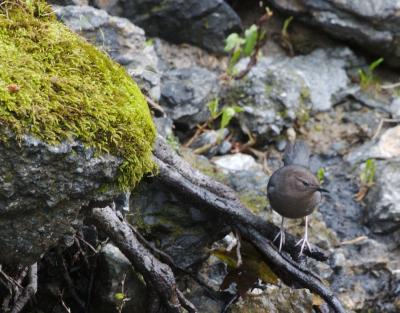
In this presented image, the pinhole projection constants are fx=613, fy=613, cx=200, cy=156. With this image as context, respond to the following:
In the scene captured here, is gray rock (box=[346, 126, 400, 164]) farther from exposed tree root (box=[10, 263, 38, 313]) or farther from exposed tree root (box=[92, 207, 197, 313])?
exposed tree root (box=[10, 263, 38, 313])

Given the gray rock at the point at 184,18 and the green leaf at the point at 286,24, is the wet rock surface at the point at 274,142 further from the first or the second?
the green leaf at the point at 286,24

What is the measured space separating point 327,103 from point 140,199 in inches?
108

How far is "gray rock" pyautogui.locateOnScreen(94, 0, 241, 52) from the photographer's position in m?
5.53

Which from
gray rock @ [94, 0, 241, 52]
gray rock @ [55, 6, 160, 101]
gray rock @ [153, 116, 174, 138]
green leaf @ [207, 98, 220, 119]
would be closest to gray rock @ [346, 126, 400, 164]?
green leaf @ [207, 98, 220, 119]

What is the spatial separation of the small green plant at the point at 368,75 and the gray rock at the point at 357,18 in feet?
0.59

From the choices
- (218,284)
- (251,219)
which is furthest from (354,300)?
(251,219)

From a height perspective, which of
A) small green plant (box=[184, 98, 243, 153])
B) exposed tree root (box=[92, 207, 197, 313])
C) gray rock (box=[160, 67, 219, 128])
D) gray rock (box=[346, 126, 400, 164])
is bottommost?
gray rock (box=[346, 126, 400, 164])

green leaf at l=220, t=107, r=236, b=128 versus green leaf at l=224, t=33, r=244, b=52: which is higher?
green leaf at l=224, t=33, r=244, b=52

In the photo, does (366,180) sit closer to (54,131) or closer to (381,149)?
(381,149)

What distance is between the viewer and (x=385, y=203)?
5.06 meters

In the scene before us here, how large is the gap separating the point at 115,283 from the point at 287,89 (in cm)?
290

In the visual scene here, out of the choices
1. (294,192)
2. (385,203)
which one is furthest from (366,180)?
(294,192)

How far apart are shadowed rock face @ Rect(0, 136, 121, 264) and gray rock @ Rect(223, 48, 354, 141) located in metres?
3.02

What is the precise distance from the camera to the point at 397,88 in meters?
6.14
